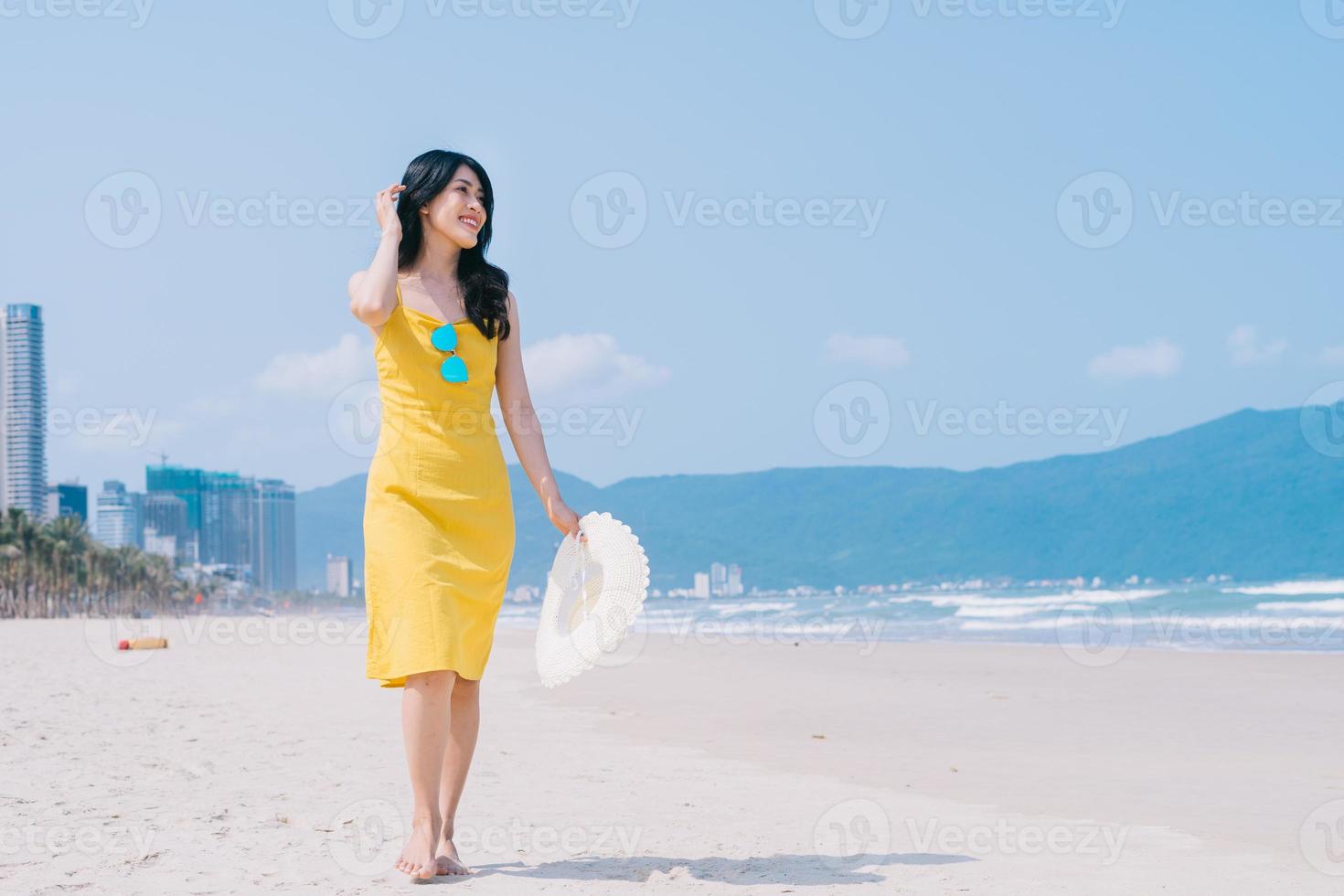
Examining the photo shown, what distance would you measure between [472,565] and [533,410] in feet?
2.20

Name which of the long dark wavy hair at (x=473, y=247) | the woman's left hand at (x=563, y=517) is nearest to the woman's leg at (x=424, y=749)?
the woman's left hand at (x=563, y=517)

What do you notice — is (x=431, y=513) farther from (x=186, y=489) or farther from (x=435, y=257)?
(x=186, y=489)

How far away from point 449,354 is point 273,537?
185 meters

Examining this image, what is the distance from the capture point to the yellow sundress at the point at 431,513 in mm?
3459

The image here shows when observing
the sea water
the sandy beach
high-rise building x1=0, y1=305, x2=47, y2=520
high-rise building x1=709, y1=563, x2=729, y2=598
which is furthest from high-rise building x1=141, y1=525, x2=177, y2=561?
the sandy beach

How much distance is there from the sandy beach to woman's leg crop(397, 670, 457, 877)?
11cm

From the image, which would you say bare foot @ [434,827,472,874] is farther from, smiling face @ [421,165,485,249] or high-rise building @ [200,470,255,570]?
high-rise building @ [200,470,255,570]

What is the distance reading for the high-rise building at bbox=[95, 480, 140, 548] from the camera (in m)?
172

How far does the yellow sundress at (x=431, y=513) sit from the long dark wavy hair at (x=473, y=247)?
72mm

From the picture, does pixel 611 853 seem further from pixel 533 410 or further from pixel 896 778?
pixel 896 778

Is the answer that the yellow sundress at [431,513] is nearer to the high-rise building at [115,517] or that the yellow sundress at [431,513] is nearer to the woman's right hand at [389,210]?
the woman's right hand at [389,210]

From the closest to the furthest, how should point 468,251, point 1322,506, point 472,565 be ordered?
1. point 472,565
2. point 468,251
3. point 1322,506

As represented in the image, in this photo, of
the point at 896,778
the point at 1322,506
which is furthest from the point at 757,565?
the point at 896,778

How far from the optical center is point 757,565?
132m
